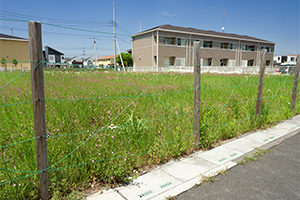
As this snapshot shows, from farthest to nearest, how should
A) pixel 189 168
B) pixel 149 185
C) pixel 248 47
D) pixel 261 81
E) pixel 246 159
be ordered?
Answer: pixel 248 47, pixel 261 81, pixel 246 159, pixel 189 168, pixel 149 185

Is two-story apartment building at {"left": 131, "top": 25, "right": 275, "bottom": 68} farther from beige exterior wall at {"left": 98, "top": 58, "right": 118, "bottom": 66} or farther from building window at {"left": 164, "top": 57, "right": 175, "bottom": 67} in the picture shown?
beige exterior wall at {"left": 98, "top": 58, "right": 118, "bottom": 66}

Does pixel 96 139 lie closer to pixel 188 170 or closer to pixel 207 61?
pixel 188 170

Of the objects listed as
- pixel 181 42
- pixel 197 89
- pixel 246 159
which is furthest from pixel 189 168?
pixel 181 42

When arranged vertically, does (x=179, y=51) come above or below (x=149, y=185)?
above

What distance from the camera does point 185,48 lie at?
103 feet

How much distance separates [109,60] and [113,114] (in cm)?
6282

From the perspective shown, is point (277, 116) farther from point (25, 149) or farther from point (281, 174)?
point (25, 149)

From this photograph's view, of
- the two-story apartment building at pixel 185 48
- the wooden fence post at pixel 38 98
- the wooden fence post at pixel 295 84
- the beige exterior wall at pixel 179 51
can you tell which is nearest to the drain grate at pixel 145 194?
the wooden fence post at pixel 38 98

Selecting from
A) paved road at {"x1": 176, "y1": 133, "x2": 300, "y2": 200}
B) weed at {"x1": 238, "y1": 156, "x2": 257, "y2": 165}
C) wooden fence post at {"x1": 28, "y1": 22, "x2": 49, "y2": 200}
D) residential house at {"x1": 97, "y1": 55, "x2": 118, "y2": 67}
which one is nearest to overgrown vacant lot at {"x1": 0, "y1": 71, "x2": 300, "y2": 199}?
wooden fence post at {"x1": 28, "y1": 22, "x2": 49, "y2": 200}

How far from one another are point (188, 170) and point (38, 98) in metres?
2.23

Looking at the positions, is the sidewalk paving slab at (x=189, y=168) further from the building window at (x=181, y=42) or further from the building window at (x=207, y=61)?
the building window at (x=207, y=61)

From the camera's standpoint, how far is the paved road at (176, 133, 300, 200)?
2400 mm

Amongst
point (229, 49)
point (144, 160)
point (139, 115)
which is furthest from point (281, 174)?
point (229, 49)

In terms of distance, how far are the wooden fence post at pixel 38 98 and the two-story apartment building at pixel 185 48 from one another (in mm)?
23907
